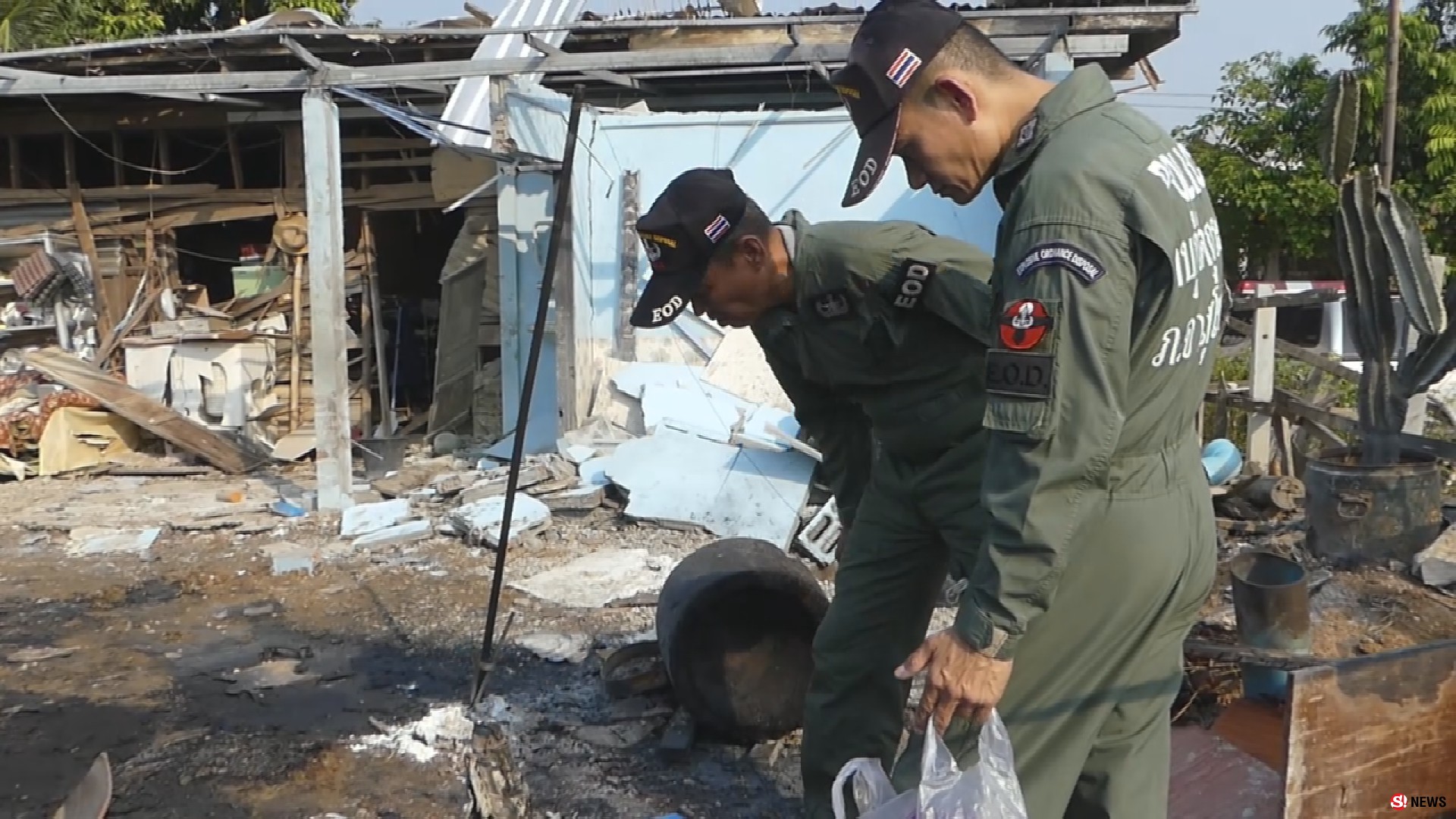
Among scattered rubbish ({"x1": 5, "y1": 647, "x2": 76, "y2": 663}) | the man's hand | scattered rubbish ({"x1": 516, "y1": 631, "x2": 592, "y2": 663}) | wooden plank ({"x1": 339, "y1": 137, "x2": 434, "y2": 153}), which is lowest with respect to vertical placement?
scattered rubbish ({"x1": 5, "y1": 647, "x2": 76, "y2": 663})

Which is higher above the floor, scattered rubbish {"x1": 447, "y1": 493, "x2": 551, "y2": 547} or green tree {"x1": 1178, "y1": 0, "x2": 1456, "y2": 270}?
green tree {"x1": 1178, "y1": 0, "x2": 1456, "y2": 270}

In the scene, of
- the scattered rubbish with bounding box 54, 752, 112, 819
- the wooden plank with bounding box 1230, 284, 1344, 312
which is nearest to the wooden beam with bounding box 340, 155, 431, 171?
the wooden plank with bounding box 1230, 284, 1344, 312

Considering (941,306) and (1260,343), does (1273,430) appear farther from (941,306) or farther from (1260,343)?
(941,306)

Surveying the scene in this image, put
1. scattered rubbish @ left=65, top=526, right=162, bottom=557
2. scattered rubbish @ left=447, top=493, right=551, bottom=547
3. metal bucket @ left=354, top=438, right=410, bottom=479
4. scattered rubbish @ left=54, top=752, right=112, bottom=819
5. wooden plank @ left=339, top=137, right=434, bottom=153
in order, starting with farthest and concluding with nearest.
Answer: wooden plank @ left=339, top=137, right=434, bottom=153
metal bucket @ left=354, top=438, right=410, bottom=479
scattered rubbish @ left=65, top=526, right=162, bottom=557
scattered rubbish @ left=447, top=493, right=551, bottom=547
scattered rubbish @ left=54, top=752, right=112, bottom=819

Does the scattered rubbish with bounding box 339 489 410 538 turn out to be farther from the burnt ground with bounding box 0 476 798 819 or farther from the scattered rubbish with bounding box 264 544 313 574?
the scattered rubbish with bounding box 264 544 313 574

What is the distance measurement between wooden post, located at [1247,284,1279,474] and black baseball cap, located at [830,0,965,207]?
5.69 meters

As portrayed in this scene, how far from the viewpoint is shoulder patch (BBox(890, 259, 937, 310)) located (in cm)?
257

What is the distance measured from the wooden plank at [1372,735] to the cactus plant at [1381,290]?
150 inches

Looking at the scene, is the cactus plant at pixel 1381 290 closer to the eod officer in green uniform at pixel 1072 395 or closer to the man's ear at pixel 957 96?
the eod officer in green uniform at pixel 1072 395

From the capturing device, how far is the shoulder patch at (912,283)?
101 inches

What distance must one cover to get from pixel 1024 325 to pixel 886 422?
986 millimetres

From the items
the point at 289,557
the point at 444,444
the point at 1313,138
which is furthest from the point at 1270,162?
the point at 289,557

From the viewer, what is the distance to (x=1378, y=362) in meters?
6.00

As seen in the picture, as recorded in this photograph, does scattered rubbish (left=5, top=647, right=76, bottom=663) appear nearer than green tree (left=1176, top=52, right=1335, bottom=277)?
Yes
